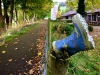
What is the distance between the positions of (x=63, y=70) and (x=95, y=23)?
A: 37422 mm

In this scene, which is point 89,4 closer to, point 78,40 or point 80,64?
point 80,64

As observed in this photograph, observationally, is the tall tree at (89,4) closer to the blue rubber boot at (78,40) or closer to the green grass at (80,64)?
the green grass at (80,64)

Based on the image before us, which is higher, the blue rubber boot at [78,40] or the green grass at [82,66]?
the blue rubber boot at [78,40]

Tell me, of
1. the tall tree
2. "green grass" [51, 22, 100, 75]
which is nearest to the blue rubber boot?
"green grass" [51, 22, 100, 75]

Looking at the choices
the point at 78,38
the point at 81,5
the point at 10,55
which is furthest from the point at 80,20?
the point at 81,5

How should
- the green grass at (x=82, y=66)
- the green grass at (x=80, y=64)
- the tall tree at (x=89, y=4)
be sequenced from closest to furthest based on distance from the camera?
the green grass at (x=80, y=64) → the green grass at (x=82, y=66) → the tall tree at (x=89, y=4)

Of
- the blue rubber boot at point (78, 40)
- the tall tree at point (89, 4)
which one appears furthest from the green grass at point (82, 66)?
the tall tree at point (89, 4)

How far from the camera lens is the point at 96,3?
1211 inches

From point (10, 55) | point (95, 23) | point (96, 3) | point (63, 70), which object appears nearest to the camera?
point (63, 70)

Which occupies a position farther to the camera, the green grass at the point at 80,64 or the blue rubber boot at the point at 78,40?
the green grass at the point at 80,64

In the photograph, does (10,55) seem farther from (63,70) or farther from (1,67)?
(63,70)

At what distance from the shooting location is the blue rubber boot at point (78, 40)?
1.44 meters

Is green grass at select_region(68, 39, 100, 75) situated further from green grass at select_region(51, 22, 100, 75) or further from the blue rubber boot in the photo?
the blue rubber boot

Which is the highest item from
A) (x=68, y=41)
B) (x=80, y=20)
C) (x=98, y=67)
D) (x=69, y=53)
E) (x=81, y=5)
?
(x=81, y=5)
